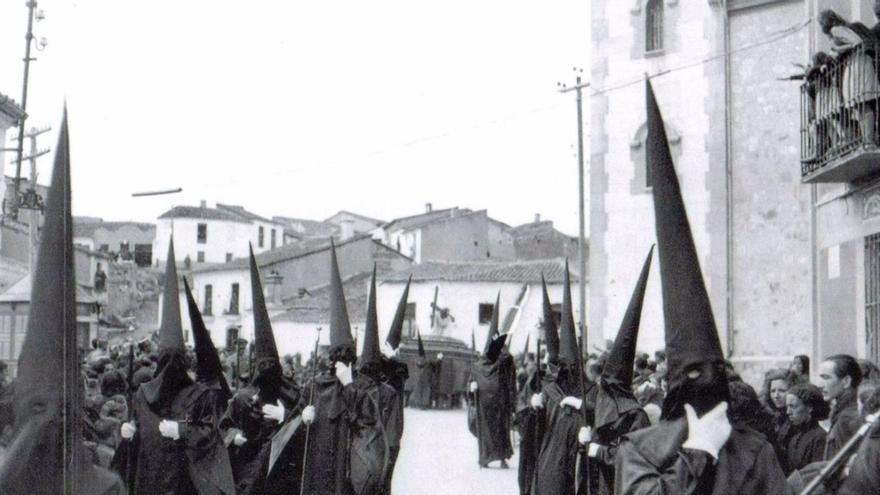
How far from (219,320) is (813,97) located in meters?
55.8

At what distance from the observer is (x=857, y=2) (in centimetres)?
1556

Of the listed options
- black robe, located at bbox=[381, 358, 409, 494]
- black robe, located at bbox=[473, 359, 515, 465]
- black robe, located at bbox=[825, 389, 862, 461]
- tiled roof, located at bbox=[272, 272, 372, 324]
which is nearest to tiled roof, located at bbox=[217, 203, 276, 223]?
tiled roof, located at bbox=[272, 272, 372, 324]

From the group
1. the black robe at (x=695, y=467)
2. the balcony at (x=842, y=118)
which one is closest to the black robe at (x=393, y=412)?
the balcony at (x=842, y=118)

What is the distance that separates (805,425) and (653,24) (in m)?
20.6

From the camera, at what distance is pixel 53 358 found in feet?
13.9

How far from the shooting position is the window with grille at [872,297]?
1444 cm

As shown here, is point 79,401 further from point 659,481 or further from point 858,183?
point 858,183

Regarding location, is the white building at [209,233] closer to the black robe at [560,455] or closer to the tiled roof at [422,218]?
the tiled roof at [422,218]

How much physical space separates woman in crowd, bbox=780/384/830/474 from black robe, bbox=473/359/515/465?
10.2 metres

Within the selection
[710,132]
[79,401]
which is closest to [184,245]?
[710,132]

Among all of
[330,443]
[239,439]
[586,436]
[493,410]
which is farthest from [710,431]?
[493,410]

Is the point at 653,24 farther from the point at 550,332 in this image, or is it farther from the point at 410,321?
the point at 410,321

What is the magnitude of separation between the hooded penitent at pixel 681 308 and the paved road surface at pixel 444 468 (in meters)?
10.5

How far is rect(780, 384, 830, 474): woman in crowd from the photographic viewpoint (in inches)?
310
